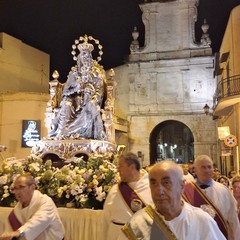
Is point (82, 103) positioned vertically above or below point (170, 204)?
above

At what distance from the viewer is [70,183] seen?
715 centimetres

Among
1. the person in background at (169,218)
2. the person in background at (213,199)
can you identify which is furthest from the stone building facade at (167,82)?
the person in background at (169,218)

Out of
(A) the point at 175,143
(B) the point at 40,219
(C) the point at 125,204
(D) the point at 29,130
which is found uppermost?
(D) the point at 29,130

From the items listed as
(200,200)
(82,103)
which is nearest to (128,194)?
(200,200)

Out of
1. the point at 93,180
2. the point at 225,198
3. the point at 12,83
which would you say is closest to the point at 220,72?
the point at 12,83

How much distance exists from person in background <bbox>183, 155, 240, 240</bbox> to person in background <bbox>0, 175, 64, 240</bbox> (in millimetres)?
1609

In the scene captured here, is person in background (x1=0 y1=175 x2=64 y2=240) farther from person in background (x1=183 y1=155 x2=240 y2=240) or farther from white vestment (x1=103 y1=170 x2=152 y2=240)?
person in background (x1=183 y1=155 x2=240 y2=240)

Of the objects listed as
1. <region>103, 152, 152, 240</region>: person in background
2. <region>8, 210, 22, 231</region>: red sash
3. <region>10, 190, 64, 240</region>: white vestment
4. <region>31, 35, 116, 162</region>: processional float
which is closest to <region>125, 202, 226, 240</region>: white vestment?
<region>103, 152, 152, 240</region>: person in background

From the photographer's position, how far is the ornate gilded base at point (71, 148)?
41.7 feet

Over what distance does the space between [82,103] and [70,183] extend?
6698mm

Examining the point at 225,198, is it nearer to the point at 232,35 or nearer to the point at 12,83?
the point at 232,35

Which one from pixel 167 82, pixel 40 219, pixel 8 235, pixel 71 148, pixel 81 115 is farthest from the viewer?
pixel 167 82

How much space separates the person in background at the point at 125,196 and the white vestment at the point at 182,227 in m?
2.04

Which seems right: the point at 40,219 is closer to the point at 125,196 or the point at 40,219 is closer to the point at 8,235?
the point at 8,235
